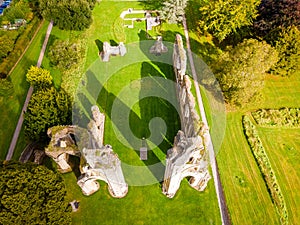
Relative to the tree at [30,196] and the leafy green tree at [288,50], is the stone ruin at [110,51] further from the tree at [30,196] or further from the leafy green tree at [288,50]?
the tree at [30,196]

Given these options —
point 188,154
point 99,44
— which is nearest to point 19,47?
point 99,44

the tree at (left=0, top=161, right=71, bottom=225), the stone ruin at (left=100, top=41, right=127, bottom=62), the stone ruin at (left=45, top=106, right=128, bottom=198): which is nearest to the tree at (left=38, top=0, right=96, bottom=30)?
the stone ruin at (left=100, top=41, right=127, bottom=62)

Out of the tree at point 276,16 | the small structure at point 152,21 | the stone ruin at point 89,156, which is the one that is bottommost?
the stone ruin at point 89,156

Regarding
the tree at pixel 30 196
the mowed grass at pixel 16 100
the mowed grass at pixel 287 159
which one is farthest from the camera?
the mowed grass at pixel 16 100

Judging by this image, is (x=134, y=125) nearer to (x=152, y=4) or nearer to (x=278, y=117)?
(x=278, y=117)

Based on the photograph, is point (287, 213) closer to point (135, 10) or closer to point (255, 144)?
point (255, 144)

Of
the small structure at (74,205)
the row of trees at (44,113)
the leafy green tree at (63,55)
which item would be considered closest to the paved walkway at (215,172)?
the small structure at (74,205)

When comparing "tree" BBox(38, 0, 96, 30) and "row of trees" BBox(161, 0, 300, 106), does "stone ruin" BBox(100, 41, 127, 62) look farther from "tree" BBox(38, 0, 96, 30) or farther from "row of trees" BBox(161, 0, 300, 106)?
"row of trees" BBox(161, 0, 300, 106)
